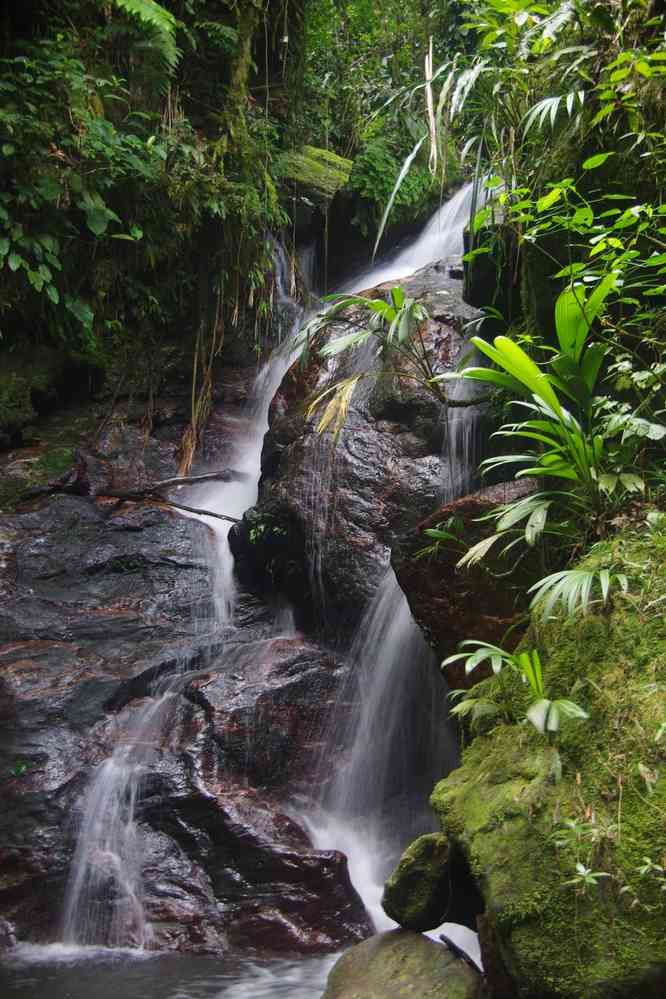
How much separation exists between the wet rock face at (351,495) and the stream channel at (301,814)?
104mm

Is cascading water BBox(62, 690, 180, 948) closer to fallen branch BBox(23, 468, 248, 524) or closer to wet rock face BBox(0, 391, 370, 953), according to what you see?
wet rock face BBox(0, 391, 370, 953)

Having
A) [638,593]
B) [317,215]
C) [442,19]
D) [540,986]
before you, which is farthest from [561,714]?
[442,19]

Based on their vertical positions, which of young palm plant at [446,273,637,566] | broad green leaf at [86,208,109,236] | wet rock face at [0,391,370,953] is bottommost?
wet rock face at [0,391,370,953]

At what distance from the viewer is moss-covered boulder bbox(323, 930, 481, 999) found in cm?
246

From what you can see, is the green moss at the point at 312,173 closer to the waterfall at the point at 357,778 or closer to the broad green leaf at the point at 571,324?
the waterfall at the point at 357,778

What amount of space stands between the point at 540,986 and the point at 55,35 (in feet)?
25.7

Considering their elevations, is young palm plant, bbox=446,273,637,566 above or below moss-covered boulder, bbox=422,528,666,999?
above

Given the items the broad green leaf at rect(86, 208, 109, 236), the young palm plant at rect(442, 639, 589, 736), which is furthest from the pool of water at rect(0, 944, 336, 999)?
the broad green leaf at rect(86, 208, 109, 236)

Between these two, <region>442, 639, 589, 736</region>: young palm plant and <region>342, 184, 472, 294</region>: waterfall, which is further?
<region>342, 184, 472, 294</region>: waterfall

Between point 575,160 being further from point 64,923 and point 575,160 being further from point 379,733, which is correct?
point 64,923

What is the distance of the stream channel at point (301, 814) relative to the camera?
355 centimetres

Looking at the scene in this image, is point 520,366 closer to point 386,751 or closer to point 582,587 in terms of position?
point 582,587

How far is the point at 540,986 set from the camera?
82.0 inches

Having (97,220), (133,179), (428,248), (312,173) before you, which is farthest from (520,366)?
(312,173)
